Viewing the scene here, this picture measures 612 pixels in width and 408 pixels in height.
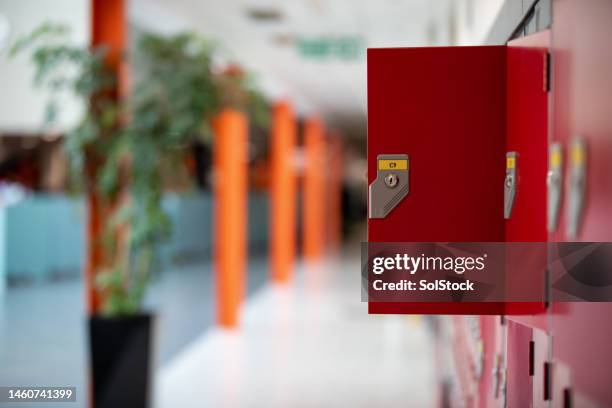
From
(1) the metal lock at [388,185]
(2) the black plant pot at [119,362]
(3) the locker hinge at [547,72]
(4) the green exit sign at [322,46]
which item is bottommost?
(2) the black plant pot at [119,362]

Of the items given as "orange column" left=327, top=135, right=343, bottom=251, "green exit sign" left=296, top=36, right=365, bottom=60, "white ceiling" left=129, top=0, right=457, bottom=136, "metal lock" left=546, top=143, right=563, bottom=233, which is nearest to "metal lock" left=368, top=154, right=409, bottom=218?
"metal lock" left=546, top=143, right=563, bottom=233

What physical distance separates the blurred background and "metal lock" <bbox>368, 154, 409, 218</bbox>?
33 centimetres

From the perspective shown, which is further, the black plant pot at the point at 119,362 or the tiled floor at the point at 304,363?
the tiled floor at the point at 304,363

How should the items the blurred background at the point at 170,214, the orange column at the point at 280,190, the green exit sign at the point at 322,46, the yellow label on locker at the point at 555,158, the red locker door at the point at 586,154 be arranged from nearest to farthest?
the red locker door at the point at 586,154, the yellow label on locker at the point at 555,158, the blurred background at the point at 170,214, the green exit sign at the point at 322,46, the orange column at the point at 280,190

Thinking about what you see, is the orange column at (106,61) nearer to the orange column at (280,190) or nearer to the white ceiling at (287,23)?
the white ceiling at (287,23)

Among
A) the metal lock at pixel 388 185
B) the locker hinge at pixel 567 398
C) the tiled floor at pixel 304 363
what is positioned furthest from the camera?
the tiled floor at pixel 304 363

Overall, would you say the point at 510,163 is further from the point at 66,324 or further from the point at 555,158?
the point at 66,324

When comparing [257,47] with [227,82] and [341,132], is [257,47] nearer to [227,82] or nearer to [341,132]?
[227,82]

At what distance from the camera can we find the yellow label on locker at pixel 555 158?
192 centimetres

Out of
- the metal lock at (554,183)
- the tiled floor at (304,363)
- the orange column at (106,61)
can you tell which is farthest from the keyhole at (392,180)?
the tiled floor at (304,363)

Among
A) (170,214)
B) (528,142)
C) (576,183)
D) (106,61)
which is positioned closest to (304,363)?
(170,214)

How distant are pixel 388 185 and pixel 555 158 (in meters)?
0.52

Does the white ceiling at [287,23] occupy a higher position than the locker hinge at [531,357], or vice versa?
the white ceiling at [287,23]

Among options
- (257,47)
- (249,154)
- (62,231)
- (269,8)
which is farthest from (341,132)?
(269,8)
